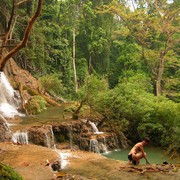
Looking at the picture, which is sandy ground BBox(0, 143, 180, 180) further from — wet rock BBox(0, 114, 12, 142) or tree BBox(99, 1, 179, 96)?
tree BBox(99, 1, 179, 96)

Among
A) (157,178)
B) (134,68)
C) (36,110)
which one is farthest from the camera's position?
(134,68)

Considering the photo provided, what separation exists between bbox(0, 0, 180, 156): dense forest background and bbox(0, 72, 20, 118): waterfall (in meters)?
3.94

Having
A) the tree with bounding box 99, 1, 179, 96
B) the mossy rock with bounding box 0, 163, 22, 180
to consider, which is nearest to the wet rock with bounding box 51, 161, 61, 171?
the mossy rock with bounding box 0, 163, 22, 180

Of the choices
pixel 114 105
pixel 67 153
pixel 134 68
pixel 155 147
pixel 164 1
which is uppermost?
pixel 164 1

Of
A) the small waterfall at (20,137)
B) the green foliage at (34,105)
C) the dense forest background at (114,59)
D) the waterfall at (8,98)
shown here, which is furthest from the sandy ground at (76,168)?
the waterfall at (8,98)

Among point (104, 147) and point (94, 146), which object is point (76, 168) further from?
point (104, 147)

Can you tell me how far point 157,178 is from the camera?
7.46 m

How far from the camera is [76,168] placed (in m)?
8.63

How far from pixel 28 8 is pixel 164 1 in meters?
12.8

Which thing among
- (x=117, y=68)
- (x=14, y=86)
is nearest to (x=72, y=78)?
(x=117, y=68)

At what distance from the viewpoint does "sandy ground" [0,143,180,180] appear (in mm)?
7366

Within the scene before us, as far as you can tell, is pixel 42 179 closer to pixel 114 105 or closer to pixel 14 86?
pixel 114 105

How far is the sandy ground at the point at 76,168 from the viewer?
7366 mm

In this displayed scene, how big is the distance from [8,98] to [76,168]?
12.9 metres
